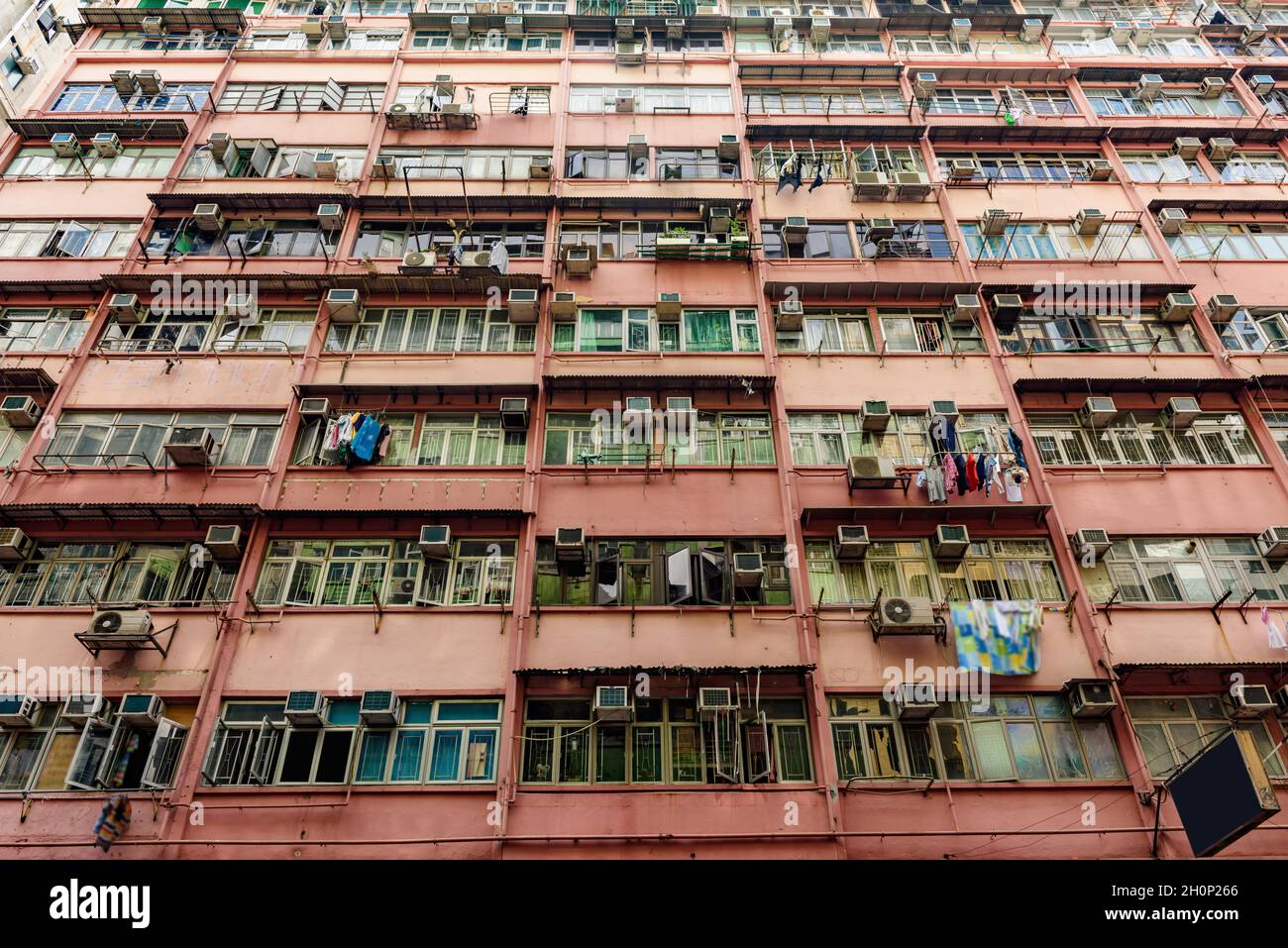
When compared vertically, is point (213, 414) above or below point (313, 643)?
above

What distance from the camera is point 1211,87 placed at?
25.7m

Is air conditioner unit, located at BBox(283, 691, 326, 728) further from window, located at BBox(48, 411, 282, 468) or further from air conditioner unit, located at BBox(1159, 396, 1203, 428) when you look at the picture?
air conditioner unit, located at BBox(1159, 396, 1203, 428)

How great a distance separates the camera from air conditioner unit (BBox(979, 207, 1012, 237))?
21.6m

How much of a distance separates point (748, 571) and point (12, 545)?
584 inches

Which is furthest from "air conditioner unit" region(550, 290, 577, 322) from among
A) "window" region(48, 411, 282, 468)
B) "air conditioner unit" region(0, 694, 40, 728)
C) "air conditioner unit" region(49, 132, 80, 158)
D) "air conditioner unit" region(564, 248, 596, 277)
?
"air conditioner unit" region(49, 132, 80, 158)

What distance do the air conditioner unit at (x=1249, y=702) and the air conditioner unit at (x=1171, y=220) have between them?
12.7m

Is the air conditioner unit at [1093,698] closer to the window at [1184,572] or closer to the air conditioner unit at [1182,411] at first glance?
the window at [1184,572]

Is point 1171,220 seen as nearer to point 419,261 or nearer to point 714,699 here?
point 714,699

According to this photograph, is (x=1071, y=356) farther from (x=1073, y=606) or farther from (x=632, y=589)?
(x=632, y=589)

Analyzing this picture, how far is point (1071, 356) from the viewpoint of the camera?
19.9 metres

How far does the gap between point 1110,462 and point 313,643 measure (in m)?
17.3

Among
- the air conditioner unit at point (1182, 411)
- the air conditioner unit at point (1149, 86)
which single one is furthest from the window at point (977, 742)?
the air conditioner unit at point (1149, 86)

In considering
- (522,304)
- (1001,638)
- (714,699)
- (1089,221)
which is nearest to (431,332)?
(522,304)
